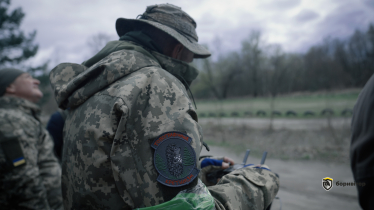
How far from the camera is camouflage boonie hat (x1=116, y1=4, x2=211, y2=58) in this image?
1704mm

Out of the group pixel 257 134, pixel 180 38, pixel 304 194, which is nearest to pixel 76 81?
pixel 180 38

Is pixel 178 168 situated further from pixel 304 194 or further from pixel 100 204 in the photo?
pixel 304 194

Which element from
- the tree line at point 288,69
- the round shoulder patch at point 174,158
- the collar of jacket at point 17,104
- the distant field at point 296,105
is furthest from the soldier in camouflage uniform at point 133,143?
the tree line at point 288,69

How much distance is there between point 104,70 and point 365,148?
1.27 m

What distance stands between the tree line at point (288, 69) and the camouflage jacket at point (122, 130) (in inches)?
511

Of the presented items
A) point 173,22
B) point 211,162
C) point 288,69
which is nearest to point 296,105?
point 288,69

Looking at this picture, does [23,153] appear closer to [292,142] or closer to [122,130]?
[122,130]

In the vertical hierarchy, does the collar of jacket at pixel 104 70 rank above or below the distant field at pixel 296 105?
above

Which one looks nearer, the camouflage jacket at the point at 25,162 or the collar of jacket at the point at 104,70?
the collar of jacket at the point at 104,70

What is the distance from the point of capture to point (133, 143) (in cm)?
119

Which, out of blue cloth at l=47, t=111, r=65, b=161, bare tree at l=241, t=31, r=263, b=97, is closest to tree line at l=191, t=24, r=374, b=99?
bare tree at l=241, t=31, r=263, b=97

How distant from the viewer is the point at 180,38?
1.65 m

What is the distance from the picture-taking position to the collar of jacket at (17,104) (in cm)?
262

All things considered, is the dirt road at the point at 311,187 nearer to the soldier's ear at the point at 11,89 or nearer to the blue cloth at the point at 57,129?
the blue cloth at the point at 57,129
